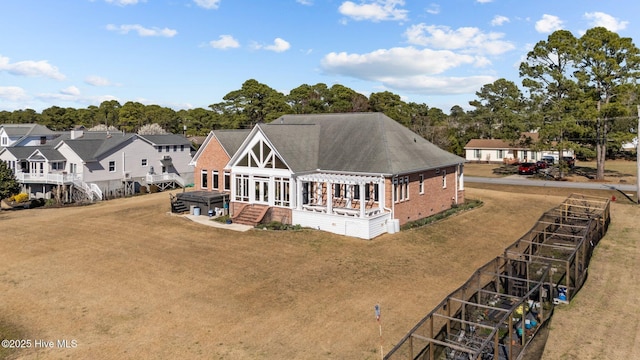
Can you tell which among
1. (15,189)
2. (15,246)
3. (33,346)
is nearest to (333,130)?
(15,246)

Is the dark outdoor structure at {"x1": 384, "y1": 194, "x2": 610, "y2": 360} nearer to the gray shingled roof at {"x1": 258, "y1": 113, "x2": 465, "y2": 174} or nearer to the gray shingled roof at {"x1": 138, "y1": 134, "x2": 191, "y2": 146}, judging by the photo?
the gray shingled roof at {"x1": 258, "y1": 113, "x2": 465, "y2": 174}

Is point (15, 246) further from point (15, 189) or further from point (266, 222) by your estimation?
point (15, 189)

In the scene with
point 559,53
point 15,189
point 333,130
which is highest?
point 559,53

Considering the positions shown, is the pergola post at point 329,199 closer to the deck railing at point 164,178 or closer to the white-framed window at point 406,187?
the white-framed window at point 406,187

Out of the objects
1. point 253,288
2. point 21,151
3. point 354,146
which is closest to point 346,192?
point 354,146

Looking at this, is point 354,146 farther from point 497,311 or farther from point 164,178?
point 164,178

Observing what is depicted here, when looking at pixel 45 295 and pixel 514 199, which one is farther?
pixel 514 199
